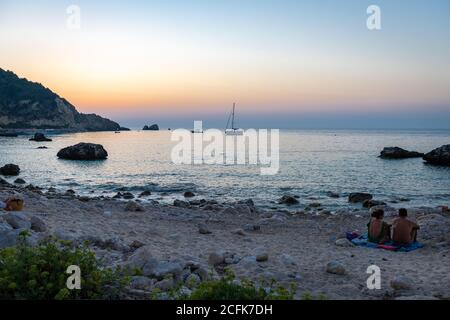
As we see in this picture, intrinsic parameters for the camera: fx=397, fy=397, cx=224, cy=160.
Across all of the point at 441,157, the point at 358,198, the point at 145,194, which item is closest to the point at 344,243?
the point at 358,198

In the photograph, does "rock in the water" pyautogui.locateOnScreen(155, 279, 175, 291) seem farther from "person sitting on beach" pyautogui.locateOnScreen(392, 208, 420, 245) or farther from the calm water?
the calm water

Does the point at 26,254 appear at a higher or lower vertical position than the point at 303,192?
higher

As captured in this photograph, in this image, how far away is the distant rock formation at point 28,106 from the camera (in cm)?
16938

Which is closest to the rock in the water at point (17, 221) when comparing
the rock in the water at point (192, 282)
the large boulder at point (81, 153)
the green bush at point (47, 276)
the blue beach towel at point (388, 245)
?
the green bush at point (47, 276)

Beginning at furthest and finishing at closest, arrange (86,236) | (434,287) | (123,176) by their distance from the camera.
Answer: (123,176), (86,236), (434,287)

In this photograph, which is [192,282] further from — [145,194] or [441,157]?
[441,157]

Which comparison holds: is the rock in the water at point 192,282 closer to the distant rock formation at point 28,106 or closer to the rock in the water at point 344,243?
the rock in the water at point 344,243

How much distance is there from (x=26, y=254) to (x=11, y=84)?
653ft

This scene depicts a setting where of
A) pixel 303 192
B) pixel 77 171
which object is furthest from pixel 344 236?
pixel 77 171

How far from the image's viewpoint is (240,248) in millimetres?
12547

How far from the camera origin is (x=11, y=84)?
17825 centimetres

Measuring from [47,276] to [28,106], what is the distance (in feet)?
625

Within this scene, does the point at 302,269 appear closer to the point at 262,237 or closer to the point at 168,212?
the point at 262,237

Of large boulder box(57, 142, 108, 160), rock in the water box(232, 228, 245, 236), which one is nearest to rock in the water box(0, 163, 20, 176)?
large boulder box(57, 142, 108, 160)
